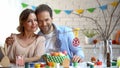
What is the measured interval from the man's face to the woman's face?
60mm

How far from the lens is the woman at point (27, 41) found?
2195 mm

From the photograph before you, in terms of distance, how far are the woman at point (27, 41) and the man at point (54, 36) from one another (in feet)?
0.23

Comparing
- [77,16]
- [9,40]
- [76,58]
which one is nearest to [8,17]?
[9,40]

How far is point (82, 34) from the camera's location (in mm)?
3064

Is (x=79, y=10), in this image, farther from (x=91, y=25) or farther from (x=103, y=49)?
(x=103, y=49)

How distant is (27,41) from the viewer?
2217 mm

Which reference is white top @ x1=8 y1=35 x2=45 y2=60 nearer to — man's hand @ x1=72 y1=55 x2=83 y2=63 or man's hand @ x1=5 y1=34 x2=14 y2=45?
man's hand @ x1=5 y1=34 x2=14 y2=45

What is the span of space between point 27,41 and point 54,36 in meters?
0.27

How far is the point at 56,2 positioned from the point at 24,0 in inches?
16.7

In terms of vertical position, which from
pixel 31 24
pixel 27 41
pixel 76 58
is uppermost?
pixel 31 24

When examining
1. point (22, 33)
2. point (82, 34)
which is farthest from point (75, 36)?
point (82, 34)

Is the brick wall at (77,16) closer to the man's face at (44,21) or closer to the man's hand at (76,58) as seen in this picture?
the man's face at (44,21)

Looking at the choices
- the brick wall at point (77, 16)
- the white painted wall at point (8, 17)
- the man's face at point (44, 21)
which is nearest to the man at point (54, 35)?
the man's face at point (44, 21)

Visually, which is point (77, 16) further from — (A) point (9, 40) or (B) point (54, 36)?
(A) point (9, 40)
